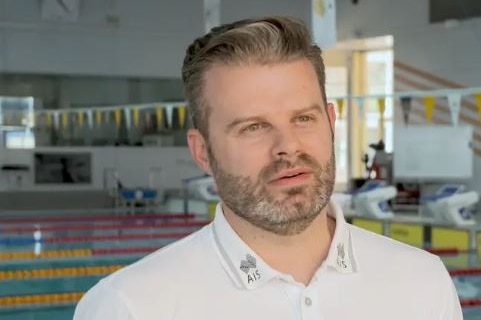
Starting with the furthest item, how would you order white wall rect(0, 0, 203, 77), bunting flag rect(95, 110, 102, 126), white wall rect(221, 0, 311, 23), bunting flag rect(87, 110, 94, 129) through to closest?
white wall rect(221, 0, 311, 23) < white wall rect(0, 0, 203, 77) < bunting flag rect(87, 110, 94, 129) < bunting flag rect(95, 110, 102, 126)

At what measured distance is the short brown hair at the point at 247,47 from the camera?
4.40 feet

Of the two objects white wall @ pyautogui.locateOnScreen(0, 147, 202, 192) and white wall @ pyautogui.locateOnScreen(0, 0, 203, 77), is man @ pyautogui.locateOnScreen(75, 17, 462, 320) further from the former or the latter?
white wall @ pyautogui.locateOnScreen(0, 0, 203, 77)

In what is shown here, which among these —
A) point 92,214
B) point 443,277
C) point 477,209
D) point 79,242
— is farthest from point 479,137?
point 443,277

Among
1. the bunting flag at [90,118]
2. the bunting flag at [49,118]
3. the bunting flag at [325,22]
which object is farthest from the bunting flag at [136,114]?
the bunting flag at [325,22]

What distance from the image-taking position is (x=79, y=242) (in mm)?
10070

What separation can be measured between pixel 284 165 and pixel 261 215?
10cm

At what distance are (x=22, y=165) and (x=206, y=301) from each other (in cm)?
1588

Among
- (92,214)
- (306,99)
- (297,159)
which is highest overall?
(306,99)

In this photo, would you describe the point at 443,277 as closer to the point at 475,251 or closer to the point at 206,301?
the point at 206,301

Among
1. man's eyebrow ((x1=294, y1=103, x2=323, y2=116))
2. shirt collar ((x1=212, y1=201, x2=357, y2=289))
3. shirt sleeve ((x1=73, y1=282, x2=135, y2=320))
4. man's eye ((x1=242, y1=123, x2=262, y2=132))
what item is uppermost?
man's eyebrow ((x1=294, y1=103, x2=323, y2=116))

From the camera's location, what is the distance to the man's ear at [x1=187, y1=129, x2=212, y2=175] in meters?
1.45

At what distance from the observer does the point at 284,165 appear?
1313mm

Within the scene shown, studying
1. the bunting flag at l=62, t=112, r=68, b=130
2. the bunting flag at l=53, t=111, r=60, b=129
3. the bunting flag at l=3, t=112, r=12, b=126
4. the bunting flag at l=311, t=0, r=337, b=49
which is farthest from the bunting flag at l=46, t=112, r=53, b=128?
the bunting flag at l=311, t=0, r=337, b=49

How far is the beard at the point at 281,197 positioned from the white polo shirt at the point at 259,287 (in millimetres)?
72
